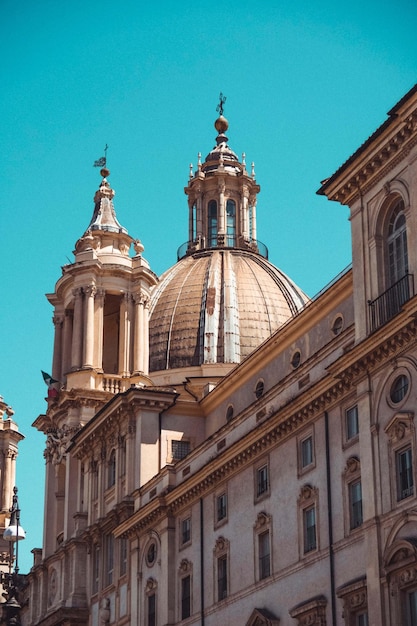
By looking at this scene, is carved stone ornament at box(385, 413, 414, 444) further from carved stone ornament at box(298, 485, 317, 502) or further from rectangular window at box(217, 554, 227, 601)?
rectangular window at box(217, 554, 227, 601)

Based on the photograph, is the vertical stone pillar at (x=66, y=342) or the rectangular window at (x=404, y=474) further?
the vertical stone pillar at (x=66, y=342)

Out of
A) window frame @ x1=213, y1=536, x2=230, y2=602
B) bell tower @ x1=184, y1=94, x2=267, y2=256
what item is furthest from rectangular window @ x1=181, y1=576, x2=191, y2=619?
bell tower @ x1=184, y1=94, x2=267, y2=256

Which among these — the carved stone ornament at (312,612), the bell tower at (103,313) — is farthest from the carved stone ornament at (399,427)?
the bell tower at (103,313)

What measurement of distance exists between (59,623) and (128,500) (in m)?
8.97

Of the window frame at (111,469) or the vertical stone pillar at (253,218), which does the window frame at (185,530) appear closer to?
the window frame at (111,469)

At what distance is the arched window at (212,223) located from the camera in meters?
96.2

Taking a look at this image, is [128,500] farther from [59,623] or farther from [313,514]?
[313,514]

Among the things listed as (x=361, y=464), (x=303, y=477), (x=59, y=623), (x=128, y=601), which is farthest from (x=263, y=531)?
(x=59, y=623)

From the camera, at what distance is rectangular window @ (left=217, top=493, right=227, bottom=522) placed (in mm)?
52312

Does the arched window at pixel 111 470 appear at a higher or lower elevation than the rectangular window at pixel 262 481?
higher

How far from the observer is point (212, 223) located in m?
97.1

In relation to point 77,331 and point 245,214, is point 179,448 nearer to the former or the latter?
point 77,331

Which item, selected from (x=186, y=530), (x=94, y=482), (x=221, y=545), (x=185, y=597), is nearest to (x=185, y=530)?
(x=186, y=530)

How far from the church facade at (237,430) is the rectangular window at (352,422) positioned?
0.07 metres
